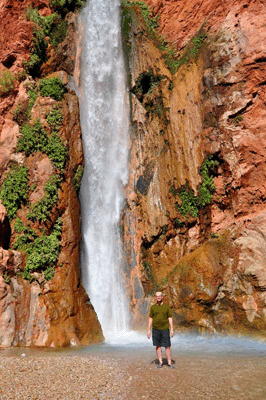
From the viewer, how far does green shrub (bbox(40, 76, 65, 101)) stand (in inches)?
727

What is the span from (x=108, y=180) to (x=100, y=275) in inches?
202

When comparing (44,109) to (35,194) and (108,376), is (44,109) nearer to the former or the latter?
(35,194)

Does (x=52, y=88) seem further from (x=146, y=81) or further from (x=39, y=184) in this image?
(x=146, y=81)

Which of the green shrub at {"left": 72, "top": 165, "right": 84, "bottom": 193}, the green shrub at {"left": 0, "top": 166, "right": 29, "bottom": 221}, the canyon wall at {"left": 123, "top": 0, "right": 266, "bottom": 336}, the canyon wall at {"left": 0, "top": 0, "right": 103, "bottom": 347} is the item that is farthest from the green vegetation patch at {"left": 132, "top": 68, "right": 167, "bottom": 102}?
the green shrub at {"left": 0, "top": 166, "right": 29, "bottom": 221}

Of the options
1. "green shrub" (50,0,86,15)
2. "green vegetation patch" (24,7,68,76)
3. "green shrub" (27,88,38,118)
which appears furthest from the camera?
"green shrub" (50,0,86,15)

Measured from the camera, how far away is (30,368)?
8430 mm

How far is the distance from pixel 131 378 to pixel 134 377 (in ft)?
0.40

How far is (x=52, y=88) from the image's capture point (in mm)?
18500

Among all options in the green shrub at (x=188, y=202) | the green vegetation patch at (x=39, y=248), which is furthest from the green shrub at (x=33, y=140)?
the green shrub at (x=188, y=202)

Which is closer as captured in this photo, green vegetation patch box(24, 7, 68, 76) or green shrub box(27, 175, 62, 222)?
green shrub box(27, 175, 62, 222)

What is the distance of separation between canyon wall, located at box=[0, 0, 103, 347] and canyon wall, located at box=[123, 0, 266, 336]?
137 inches

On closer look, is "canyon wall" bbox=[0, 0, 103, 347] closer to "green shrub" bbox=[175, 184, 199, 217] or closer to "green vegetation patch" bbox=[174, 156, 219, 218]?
"green shrub" bbox=[175, 184, 199, 217]

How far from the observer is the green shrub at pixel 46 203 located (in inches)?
624

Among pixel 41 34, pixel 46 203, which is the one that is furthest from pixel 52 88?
pixel 46 203
